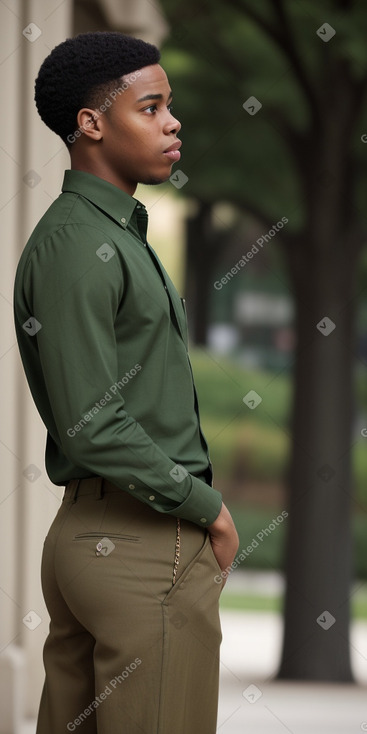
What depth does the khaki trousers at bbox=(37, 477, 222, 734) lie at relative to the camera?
1.64 metres

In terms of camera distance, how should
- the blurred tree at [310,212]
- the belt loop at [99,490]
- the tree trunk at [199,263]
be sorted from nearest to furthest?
the belt loop at [99,490] < the blurred tree at [310,212] < the tree trunk at [199,263]

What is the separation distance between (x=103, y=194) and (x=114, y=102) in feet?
0.47

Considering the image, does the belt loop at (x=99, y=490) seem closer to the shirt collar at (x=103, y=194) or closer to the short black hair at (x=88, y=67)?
the shirt collar at (x=103, y=194)

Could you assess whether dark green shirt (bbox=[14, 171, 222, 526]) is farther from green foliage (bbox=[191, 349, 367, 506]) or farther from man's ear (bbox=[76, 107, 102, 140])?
green foliage (bbox=[191, 349, 367, 506])

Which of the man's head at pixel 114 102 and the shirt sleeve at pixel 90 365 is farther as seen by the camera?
the man's head at pixel 114 102

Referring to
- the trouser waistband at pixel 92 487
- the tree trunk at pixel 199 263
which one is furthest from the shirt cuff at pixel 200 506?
the tree trunk at pixel 199 263

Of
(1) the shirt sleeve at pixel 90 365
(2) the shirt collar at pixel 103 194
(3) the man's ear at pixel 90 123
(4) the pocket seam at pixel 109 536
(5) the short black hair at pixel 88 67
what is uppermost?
(5) the short black hair at pixel 88 67

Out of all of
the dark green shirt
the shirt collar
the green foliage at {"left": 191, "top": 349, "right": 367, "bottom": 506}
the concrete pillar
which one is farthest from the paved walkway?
the green foliage at {"left": 191, "top": 349, "right": 367, "bottom": 506}

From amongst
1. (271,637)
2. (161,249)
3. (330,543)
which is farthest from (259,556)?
(330,543)

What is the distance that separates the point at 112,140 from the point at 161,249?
52.4 feet

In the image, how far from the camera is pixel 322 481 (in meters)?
6.98

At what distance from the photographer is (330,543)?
23.3 ft

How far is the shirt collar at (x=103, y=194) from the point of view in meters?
1.75

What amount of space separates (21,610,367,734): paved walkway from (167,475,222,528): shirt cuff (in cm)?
236
